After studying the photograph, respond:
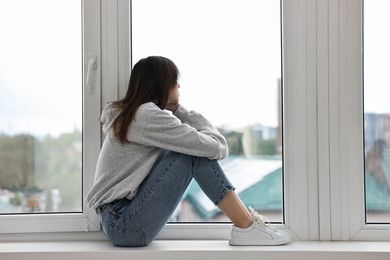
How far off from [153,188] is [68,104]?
1.74 feet

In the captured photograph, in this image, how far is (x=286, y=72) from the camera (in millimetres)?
2594

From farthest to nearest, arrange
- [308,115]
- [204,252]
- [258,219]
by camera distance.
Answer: [308,115] → [258,219] → [204,252]

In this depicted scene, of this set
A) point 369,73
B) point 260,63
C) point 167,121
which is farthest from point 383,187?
point 167,121

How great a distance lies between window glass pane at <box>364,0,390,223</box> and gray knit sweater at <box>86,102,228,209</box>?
585 mm

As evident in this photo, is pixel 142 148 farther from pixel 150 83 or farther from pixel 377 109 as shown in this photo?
pixel 377 109

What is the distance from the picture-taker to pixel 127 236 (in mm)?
2389

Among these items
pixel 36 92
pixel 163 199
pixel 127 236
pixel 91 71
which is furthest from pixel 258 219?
pixel 36 92

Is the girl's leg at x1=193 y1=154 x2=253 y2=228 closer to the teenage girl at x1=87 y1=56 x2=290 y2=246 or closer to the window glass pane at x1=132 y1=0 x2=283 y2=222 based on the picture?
the teenage girl at x1=87 y1=56 x2=290 y2=246

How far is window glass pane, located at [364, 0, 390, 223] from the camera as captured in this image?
2574 mm

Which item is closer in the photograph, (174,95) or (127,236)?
(127,236)

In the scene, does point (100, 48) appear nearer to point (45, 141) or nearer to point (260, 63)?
point (45, 141)

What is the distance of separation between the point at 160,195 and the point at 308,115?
0.65m

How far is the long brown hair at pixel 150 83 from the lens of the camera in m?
2.48

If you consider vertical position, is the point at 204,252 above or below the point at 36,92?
below
